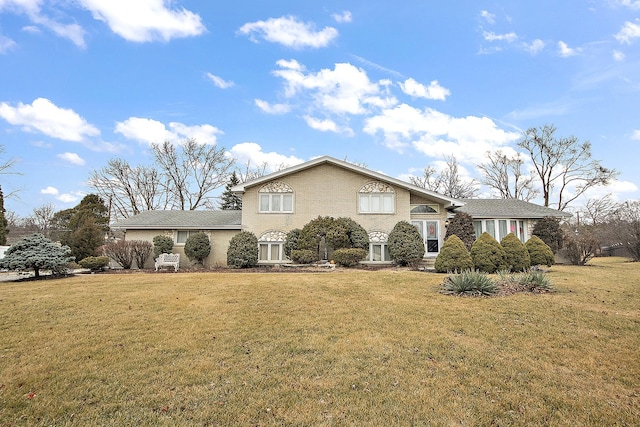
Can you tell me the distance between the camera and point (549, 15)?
1545cm

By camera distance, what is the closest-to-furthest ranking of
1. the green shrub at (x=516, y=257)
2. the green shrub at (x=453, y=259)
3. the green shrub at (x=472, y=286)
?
1. the green shrub at (x=472, y=286)
2. the green shrub at (x=453, y=259)
3. the green shrub at (x=516, y=257)

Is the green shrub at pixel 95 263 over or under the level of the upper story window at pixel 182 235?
under

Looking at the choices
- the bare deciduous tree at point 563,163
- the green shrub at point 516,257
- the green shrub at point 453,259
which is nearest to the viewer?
the green shrub at point 453,259

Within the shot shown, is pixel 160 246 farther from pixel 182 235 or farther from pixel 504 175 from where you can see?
pixel 504 175

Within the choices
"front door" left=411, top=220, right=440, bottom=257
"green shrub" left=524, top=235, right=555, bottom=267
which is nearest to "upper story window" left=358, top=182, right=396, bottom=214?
"front door" left=411, top=220, right=440, bottom=257

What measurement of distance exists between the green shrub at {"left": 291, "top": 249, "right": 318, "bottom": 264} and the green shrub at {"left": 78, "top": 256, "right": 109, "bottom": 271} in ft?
33.7

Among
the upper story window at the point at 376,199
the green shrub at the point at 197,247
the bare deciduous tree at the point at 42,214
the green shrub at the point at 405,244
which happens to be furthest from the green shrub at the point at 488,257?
the bare deciduous tree at the point at 42,214

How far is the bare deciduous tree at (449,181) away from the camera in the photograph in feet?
138

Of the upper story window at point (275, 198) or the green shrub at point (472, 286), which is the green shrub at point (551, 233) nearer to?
the green shrub at point (472, 286)

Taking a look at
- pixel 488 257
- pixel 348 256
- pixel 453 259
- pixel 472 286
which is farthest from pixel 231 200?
pixel 472 286

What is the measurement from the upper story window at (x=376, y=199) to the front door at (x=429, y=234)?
1988 mm

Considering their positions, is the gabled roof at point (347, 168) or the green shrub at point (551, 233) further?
the green shrub at point (551, 233)

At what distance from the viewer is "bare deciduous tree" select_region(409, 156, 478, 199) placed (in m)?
42.2

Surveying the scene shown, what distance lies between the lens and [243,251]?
19.1m
